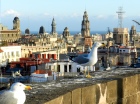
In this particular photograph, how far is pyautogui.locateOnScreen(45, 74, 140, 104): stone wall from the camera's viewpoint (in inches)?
301

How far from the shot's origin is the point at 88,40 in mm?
105500

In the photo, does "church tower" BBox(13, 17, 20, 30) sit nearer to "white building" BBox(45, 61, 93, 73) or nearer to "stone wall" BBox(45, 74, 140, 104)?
"white building" BBox(45, 61, 93, 73)

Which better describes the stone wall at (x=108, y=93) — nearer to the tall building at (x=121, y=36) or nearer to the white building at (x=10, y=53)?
the white building at (x=10, y=53)

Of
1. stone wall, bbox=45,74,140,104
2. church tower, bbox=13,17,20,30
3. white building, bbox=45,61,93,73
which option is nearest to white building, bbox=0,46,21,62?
Answer: white building, bbox=45,61,93,73

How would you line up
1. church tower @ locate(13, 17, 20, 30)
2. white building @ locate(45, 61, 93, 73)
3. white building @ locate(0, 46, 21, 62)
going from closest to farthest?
white building @ locate(45, 61, 93, 73) → white building @ locate(0, 46, 21, 62) → church tower @ locate(13, 17, 20, 30)

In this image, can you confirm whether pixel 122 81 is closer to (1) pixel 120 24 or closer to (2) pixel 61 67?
(2) pixel 61 67

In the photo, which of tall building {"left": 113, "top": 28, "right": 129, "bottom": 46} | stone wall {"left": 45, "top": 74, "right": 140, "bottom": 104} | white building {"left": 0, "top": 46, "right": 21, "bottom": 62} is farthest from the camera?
tall building {"left": 113, "top": 28, "right": 129, "bottom": 46}

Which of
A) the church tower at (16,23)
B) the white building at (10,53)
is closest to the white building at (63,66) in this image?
the white building at (10,53)

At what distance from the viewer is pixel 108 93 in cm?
870

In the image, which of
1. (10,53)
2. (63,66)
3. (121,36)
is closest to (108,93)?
(63,66)

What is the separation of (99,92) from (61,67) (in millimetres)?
23665

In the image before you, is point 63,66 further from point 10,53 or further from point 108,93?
point 108,93

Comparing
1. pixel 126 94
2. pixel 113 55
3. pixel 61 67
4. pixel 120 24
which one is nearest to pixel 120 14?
pixel 120 24

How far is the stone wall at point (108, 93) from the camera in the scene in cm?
766
